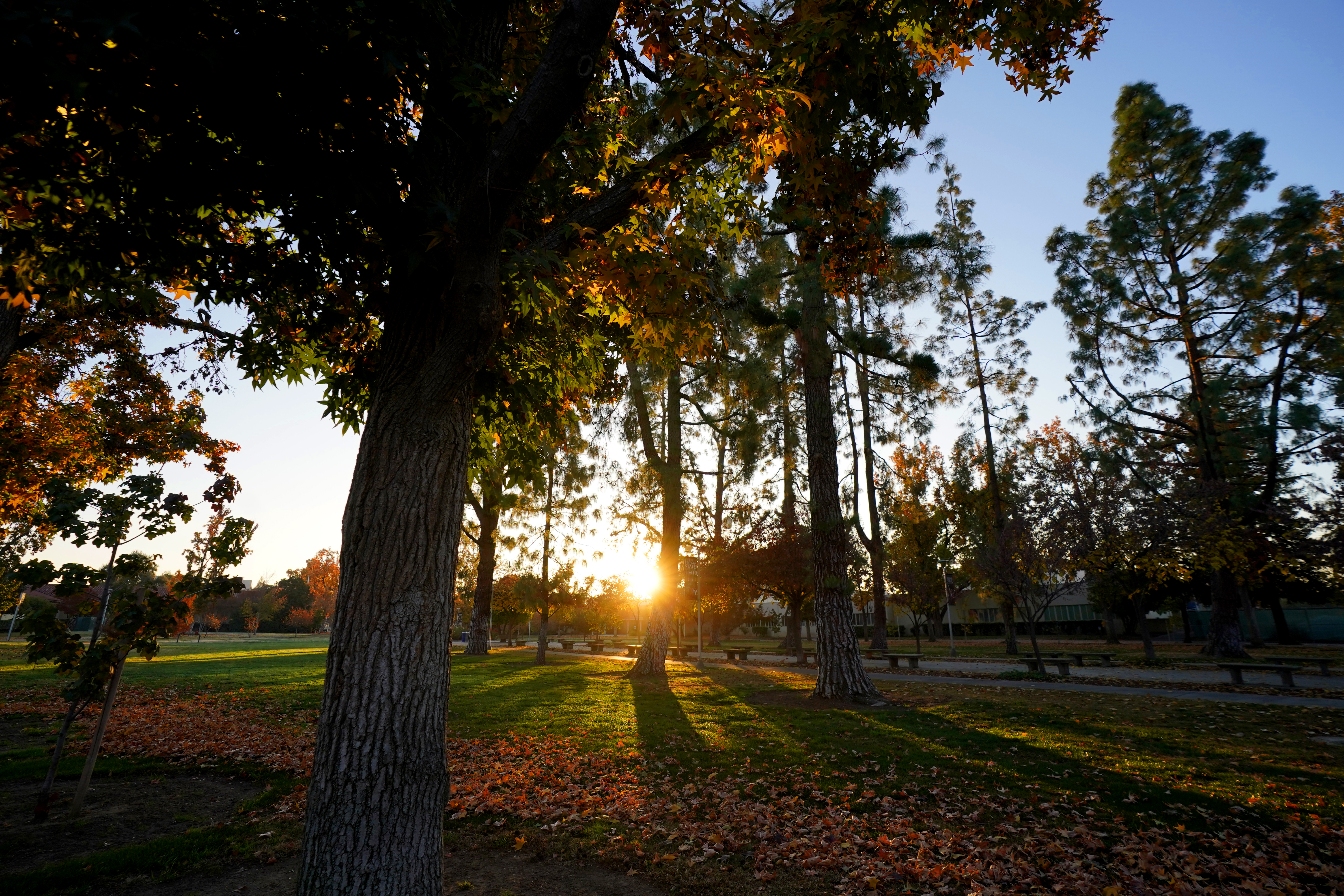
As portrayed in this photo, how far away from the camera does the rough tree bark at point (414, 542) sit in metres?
3.13

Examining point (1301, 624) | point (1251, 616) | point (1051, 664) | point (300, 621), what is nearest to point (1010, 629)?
point (1051, 664)

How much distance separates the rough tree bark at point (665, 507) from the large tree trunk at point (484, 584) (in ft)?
30.6

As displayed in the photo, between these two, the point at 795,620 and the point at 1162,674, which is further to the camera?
the point at 795,620

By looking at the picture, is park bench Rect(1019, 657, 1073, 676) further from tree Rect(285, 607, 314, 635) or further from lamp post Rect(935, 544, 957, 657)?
tree Rect(285, 607, 314, 635)

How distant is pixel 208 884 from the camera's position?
4.25 metres

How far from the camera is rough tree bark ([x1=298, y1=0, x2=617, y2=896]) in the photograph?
3.13 meters

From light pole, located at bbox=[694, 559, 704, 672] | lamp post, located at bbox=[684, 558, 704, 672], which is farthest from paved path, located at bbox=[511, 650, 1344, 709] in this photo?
lamp post, located at bbox=[684, 558, 704, 672]

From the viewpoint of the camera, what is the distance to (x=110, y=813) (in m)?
5.61

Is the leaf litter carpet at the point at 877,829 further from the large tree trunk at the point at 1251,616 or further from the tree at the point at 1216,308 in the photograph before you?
the large tree trunk at the point at 1251,616

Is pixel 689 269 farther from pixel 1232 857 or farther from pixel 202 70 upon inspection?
pixel 1232 857

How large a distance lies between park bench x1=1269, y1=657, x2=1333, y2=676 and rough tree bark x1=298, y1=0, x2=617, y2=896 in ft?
74.5

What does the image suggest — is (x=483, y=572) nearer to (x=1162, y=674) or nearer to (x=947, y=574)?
(x=1162, y=674)

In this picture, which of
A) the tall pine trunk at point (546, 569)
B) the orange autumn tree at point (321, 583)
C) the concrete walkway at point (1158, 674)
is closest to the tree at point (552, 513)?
the tall pine trunk at point (546, 569)

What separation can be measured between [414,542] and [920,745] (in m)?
7.50
